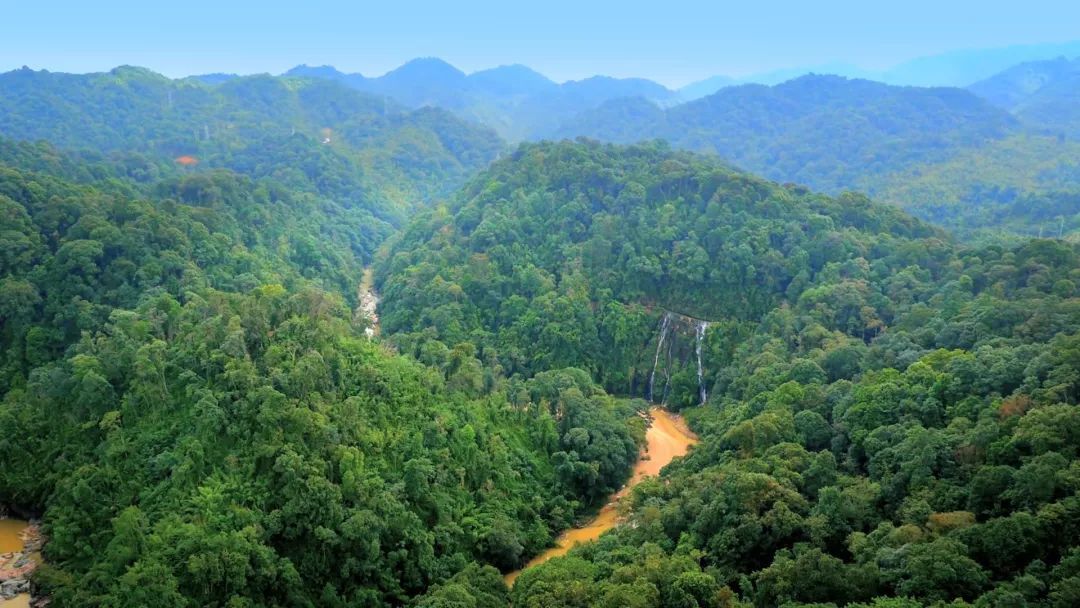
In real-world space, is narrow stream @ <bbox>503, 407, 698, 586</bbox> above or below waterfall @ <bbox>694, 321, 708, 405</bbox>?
below

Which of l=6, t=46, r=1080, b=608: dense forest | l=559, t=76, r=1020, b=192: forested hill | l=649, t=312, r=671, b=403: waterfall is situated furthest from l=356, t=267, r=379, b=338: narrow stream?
l=559, t=76, r=1020, b=192: forested hill

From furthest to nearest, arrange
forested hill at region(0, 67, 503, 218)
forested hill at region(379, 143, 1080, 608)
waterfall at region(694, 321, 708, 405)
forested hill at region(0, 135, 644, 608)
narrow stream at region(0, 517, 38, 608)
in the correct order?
forested hill at region(0, 67, 503, 218) → waterfall at region(694, 321, 708, 405) → narrow stream at region(0, 517, 38, 608) → forested hill at region(0, 135, 644, 608) → forested hill at region(379, 143, 1080, 608)

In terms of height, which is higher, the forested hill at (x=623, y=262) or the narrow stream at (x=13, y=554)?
the forested hill at (x=623, y=262)

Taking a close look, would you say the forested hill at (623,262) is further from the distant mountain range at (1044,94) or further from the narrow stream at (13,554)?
the distant mountain range at (1044,94)

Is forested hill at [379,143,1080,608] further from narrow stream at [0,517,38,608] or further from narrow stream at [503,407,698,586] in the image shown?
narrow stream at [0,517,38,608]

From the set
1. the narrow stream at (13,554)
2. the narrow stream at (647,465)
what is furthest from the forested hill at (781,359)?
the narrow stream at (13,554)

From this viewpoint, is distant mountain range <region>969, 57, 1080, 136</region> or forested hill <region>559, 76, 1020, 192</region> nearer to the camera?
forested hill <region>559, 76, 1020, 192</region>
